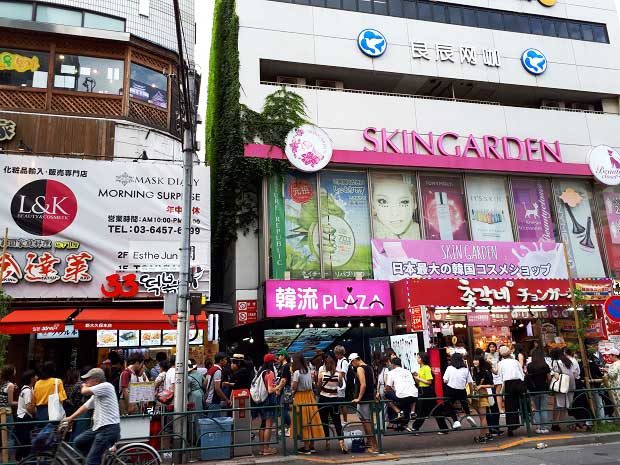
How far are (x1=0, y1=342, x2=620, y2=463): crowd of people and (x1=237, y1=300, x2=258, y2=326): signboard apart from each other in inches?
222

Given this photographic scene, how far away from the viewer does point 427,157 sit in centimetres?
2000

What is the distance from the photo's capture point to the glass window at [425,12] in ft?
74.1

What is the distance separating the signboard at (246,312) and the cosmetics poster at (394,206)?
5.28m

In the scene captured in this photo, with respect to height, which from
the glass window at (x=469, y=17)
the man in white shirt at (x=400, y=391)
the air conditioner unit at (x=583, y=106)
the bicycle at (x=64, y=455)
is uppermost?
the glass window at (x=469, y=17)

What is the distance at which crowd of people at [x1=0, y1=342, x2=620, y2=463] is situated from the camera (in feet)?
30.9

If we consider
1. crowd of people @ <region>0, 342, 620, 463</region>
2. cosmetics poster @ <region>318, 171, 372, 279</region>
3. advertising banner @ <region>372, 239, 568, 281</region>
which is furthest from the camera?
advertising banner @ <region>372, 239, 568, 281</region>

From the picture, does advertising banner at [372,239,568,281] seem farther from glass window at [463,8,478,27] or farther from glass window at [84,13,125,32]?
glass window at [84,13,125,32]

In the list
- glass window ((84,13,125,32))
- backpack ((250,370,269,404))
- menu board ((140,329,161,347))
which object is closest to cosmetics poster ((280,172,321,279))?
menu board ((140,329,161,347))

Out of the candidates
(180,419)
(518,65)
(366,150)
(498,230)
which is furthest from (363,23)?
(180,419)

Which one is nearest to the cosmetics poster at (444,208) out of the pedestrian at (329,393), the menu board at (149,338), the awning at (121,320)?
the awning at (121,320)

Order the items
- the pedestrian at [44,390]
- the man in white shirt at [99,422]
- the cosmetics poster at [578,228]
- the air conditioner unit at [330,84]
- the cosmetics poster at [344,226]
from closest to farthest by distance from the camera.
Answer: the man in white shirt at [99,422]
the pedestrian at [44,390]
the cosmetics poster at [344,226]
the cosmetics poster at [578,228]
the air conditioner unit at [330,84]

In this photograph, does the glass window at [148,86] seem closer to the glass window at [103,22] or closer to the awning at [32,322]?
the glass window at [103,22]

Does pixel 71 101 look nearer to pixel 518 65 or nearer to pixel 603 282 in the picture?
pixel 518 65

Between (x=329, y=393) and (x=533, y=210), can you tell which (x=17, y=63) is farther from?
(x=533, y=210)
